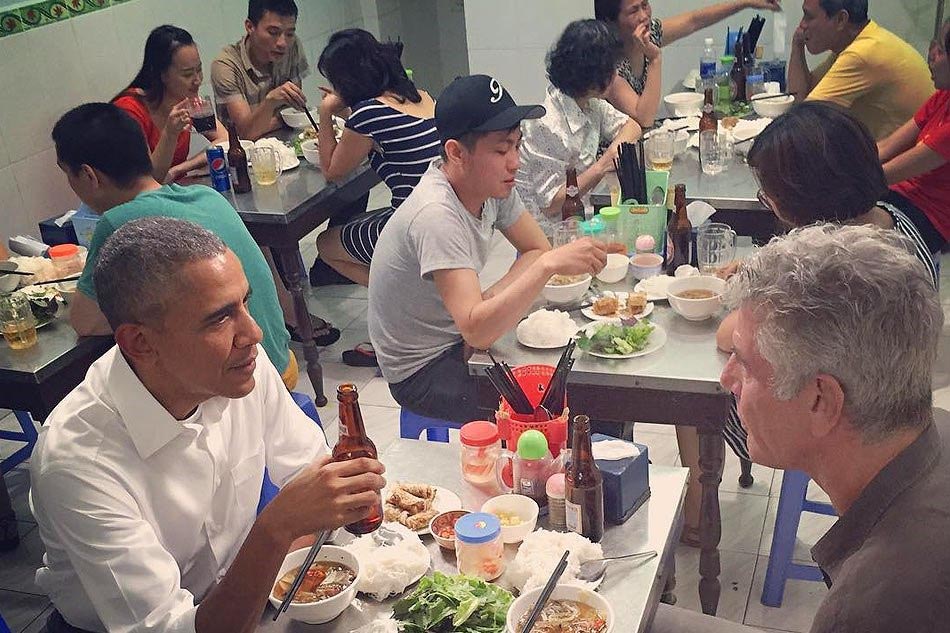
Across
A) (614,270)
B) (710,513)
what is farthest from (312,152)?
(710,513)

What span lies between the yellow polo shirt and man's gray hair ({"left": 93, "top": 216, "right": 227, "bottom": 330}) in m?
3.31

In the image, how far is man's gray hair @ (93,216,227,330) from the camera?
179cm

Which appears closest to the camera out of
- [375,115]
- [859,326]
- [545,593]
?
[859,326]

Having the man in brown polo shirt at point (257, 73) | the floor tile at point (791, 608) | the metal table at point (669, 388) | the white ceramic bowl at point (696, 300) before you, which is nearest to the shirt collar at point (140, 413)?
the metal table at point (669, 388)

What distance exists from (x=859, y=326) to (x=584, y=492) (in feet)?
2.17

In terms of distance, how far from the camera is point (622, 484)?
6.08ft

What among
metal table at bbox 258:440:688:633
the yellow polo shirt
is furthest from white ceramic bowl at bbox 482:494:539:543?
the yellow polo shirt

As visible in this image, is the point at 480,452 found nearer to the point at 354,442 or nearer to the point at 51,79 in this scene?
the point at 354,442

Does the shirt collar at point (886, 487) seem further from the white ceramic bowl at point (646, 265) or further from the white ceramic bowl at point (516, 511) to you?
the white ceramic bowl at point (646, 265)

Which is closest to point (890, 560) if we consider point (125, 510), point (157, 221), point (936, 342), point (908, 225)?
point (936, 342)

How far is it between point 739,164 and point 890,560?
114 inches

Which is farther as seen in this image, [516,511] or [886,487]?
[516,511]

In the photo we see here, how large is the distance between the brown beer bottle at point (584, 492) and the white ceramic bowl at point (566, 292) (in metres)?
1.06

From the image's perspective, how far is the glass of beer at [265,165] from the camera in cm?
416
